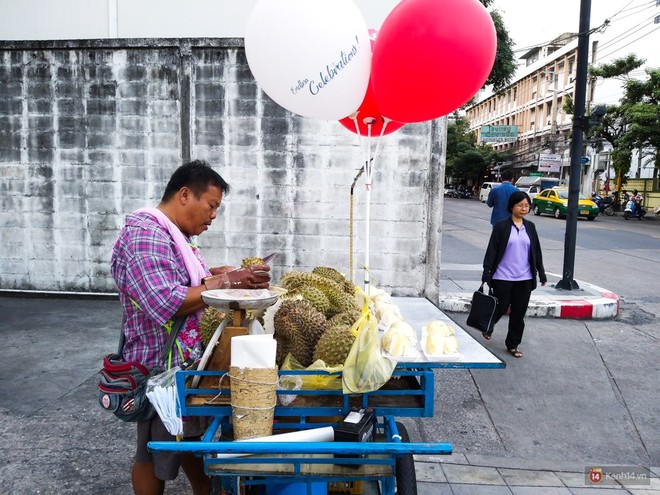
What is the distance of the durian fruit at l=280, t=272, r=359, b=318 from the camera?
2.49m

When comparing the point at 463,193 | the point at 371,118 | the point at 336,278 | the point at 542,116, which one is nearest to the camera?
the point at 336,278

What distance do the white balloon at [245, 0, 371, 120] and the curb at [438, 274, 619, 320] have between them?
4095 millimetres

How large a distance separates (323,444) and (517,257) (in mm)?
3867

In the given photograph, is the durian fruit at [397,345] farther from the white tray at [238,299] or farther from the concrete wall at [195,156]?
the concrete wall at [195,156]

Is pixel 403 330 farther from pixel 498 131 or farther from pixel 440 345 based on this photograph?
pixel 498 131

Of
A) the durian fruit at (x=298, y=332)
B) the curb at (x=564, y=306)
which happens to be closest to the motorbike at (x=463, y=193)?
the curb at (x=564, y=306)

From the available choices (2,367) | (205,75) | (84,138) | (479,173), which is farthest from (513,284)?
(479,173)

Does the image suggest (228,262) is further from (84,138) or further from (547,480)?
(547,480)

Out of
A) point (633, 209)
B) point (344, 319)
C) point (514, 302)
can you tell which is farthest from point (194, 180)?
point (633, 209)

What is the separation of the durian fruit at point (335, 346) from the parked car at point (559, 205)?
2138 centimetres

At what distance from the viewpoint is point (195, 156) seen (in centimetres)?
620

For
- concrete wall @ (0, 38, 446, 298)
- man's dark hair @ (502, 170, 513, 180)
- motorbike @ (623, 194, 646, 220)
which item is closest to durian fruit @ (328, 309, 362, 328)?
concrete wall @ (0, 38, 446, 298)

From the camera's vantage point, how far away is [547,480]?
3.03 metres

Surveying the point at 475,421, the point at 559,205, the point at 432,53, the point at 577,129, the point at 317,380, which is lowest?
the point at 475,421
